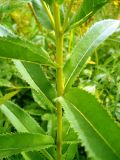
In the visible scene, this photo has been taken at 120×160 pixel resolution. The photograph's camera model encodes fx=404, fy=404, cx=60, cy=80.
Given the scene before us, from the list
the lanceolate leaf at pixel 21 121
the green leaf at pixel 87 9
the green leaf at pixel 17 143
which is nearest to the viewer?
the green leaf at pixel 87 9

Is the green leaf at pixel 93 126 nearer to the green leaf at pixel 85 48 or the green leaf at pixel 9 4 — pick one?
the green leaf at pixel 85 48

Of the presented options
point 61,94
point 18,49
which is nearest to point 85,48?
point 61,94

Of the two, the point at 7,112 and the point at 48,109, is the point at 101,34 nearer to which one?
the point at 7,112

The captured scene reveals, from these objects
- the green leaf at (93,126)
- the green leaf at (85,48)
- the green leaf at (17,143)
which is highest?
the green leaf at (85,48)

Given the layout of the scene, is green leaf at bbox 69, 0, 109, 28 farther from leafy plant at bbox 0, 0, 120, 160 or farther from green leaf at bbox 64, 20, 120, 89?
green leaf at bbox 64, 20, 120, 89

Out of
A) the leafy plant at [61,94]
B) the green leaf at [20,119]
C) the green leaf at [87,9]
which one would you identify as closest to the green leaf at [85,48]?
the leafy plant at [61,94]

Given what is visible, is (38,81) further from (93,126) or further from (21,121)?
(93,126)

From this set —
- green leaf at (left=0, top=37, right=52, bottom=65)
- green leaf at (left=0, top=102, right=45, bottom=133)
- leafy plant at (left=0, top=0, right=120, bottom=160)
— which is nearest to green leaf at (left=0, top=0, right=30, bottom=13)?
leafy plant at (left=0, top=0, right=120, bottom=160)
